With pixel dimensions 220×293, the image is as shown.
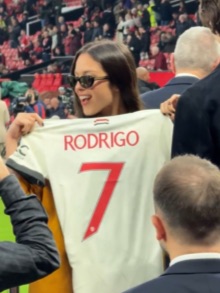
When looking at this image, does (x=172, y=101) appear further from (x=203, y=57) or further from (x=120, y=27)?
(x=120, y=27)

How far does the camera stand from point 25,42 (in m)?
27.8

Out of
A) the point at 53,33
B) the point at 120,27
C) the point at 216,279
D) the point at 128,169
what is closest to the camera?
the point at 216,279

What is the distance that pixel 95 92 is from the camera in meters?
3.00

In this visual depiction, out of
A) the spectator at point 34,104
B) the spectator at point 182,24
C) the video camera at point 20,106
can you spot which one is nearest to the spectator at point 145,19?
the spectator at point 182,24

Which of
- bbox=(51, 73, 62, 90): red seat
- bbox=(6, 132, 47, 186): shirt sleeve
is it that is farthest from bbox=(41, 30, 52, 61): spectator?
bbox=(6, 132, 47, 186): shirt sleeve

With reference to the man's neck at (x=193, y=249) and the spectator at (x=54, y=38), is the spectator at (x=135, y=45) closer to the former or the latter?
the spectator at (x=54, y=38)

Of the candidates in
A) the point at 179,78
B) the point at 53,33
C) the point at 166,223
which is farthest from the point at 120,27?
the point at 166,223

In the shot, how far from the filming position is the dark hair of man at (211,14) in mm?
2518

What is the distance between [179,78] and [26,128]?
1.04 meters

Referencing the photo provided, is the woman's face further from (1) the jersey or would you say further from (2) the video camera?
(2) the video camera

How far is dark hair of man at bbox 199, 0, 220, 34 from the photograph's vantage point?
99.1 inches

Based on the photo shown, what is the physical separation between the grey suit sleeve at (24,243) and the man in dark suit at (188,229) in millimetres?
189

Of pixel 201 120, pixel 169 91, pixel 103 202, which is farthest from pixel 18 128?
pixel 169 91

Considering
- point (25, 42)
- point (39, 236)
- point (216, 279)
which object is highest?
point (39, 236)
